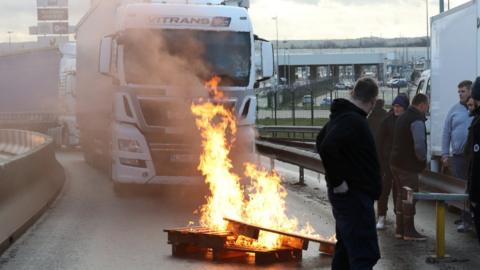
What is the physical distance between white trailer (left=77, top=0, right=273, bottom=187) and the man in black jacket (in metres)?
4.10

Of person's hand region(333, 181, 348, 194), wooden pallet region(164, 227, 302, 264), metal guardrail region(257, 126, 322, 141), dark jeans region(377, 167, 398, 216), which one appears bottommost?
metal guardrail region(257, 126, 322, 141)

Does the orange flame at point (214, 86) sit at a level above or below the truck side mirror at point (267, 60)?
below

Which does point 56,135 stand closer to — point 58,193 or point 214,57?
point 58,193

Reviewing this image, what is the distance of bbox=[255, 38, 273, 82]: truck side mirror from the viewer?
1351cm

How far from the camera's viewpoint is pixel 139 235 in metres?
10.2

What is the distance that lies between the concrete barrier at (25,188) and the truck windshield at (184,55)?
2.31 metres

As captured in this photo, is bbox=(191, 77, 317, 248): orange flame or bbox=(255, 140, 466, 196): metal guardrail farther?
bbox=(191, 77, 317, 248): orange flame

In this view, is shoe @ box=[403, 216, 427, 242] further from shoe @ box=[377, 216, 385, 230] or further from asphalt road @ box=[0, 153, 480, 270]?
shoe @ box=[377, 216, 385, 230]

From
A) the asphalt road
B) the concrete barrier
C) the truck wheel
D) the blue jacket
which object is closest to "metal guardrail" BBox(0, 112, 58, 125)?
the concrete barrier

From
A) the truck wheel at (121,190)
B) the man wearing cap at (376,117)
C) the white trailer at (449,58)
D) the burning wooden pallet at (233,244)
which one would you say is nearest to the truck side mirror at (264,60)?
the white trailer at (449,58)

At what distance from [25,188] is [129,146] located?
2.05 m

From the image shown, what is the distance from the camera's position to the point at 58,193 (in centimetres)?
1531

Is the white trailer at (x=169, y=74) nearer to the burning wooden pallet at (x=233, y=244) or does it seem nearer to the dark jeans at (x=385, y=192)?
the dark jeans at (x=385, y=192)

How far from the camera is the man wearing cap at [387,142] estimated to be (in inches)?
388
